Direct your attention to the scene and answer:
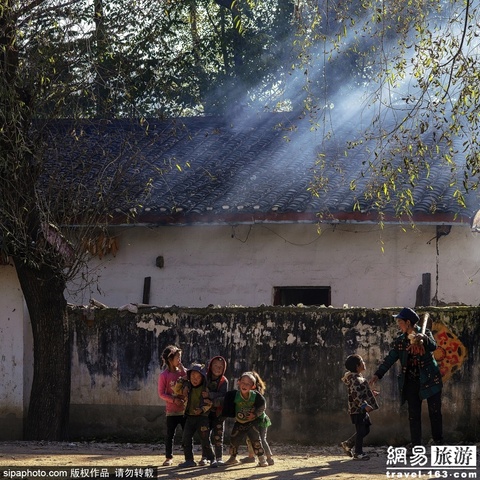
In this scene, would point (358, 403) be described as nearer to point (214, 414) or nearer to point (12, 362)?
point (214, 414)

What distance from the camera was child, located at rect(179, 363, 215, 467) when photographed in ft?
31.5

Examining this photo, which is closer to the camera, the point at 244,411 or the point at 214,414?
the point at 244,411

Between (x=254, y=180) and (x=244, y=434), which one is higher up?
(x=254, y=180)

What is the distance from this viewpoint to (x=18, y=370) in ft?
41.8

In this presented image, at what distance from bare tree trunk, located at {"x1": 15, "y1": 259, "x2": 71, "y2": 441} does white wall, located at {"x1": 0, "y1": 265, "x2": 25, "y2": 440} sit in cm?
65

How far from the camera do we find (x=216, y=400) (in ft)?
32.0

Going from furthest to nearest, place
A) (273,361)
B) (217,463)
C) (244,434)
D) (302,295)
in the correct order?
1. (302,295)
2. (273,361)
3. (244,434)
4. (217,463)

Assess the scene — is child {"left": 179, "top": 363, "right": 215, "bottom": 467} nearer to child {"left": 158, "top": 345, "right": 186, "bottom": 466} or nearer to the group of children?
the group of children

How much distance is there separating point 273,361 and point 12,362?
11.3 feet

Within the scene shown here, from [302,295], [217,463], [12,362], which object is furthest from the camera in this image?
[302,295]

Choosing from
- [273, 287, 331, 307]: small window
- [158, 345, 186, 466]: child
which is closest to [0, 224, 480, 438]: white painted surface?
[273, 287, 331, 307]: small window

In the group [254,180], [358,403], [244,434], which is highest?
[254,180]

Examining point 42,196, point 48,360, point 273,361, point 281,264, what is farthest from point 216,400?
point 281,264

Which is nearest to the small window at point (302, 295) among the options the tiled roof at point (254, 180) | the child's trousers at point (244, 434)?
the tiled roof at point (254, 180)
